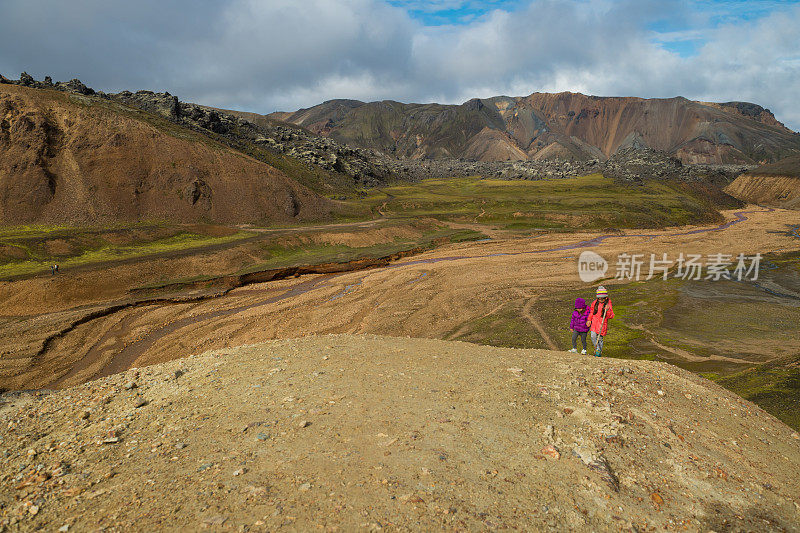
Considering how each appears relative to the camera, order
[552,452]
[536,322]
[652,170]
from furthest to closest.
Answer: [652,170]
[536,322]
[552,452]

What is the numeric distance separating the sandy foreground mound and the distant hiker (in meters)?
3.66

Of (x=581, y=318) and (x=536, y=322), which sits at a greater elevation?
(x=581, y=318)

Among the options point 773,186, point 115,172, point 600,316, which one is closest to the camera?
point 600,316

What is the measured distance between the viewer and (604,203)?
97.7m

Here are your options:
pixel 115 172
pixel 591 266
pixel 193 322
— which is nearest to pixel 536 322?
pixel 193 322

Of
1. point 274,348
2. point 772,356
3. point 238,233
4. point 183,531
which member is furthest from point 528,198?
point 183,531

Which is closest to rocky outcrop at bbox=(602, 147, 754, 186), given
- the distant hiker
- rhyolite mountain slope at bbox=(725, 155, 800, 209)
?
rhyolite mountain slope at bbox=(725, 155, 800, 209)

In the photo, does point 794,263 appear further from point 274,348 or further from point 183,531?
point 183,531

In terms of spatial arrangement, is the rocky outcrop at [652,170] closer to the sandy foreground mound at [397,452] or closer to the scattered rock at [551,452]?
the sandy foreground mound at [397,452]

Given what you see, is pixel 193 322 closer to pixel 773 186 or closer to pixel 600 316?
pixel 600 316

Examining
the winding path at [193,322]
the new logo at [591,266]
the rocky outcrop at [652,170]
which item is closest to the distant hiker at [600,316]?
the winding path at [193,322]

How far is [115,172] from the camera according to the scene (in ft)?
222

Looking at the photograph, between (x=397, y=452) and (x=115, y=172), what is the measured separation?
78927 millimetres

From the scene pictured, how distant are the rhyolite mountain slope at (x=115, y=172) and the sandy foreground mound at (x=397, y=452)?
62.0 meters
